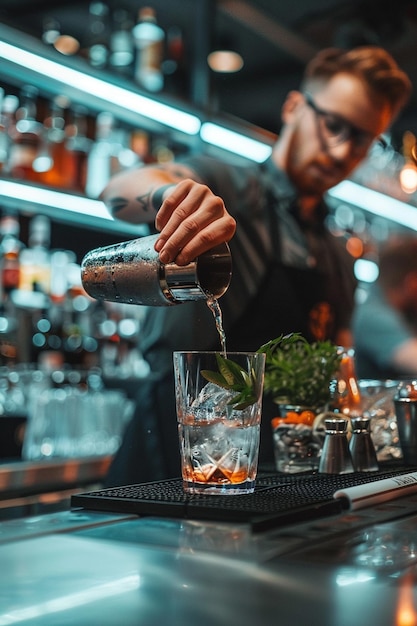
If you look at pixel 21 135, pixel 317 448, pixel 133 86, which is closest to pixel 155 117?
pixel 133 86

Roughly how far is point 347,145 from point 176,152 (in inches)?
49.5

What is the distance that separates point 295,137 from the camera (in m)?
2.01

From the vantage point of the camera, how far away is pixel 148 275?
3.34ft

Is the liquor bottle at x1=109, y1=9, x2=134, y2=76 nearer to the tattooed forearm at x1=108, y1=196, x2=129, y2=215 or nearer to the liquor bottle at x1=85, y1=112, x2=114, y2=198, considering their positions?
the liquor bottle at x1=85, y1=112, x2=114, y2=198

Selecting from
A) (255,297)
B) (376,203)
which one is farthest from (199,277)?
(376,203)

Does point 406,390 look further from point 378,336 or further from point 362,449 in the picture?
point 378,336

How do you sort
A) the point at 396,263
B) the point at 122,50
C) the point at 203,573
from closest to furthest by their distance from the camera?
Answer: 1. the point at 203,573
2. the point at 122,50
3. the point at 396,263

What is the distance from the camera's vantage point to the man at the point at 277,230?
5.07 ft

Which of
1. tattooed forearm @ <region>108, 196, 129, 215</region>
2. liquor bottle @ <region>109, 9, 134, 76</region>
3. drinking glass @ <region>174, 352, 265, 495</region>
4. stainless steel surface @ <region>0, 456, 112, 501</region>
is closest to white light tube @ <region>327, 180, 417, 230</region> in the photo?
liquor bottle @ <region>109, 9, 134, 76</region>

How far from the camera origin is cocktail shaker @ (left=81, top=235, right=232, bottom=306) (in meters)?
1.01

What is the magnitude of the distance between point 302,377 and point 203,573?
0.60 m

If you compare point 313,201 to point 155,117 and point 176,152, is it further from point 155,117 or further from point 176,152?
point 176,152

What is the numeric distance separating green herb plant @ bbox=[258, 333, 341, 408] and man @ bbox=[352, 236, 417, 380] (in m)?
1.02

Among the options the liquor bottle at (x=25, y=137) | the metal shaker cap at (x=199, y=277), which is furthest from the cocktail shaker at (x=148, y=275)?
the liquor bottle at (x=25, y=137)
